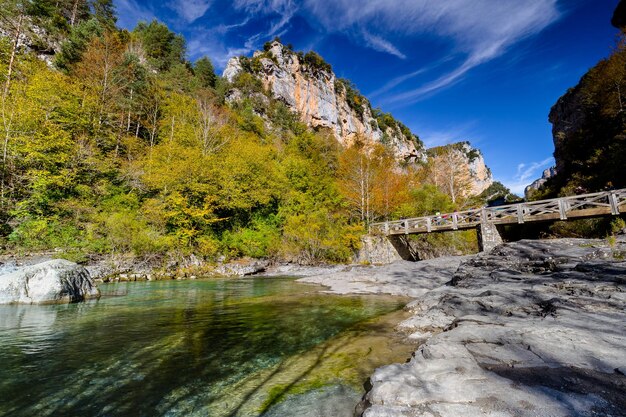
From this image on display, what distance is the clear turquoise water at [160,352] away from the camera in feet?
9.39

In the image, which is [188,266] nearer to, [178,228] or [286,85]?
[178,228]

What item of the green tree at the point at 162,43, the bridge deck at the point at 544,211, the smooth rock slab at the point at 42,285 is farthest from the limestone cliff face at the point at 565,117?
the green tree at the point at 162,43

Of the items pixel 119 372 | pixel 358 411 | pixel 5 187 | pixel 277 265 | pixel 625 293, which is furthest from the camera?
pixel 277 265

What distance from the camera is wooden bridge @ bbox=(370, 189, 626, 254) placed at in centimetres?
1226

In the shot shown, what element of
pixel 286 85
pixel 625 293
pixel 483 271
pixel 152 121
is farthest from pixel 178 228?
pixel 286 85

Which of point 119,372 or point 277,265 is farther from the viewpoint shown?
point 277,265

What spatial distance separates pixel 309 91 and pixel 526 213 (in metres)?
56.7

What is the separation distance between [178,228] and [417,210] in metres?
19.1

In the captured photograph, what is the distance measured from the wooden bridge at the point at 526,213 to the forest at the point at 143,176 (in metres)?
3.48

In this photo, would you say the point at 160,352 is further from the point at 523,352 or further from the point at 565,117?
the point at 565,117

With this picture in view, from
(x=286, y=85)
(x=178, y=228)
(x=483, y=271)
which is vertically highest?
(x=286, y=85)

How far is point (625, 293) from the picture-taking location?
155 inches

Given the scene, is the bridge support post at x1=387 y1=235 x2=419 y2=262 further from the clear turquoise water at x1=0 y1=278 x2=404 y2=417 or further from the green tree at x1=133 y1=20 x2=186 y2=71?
the green tree at x1=133 y1=20 x2=186 y2=71

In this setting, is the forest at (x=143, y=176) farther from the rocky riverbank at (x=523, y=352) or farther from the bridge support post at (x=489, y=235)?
the rocky riverbank at (x=523, y=352)
